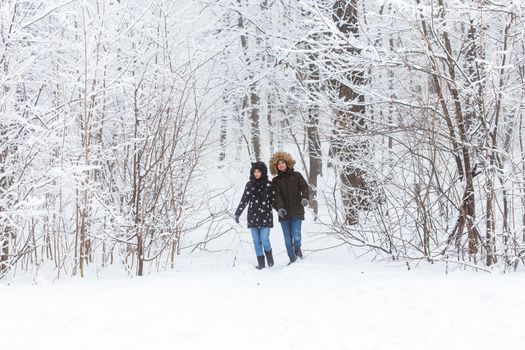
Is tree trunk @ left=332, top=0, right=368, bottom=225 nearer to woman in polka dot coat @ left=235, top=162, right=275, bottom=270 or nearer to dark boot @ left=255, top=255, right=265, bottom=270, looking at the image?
woman in polka dot coat @ left=235, top=162, right=275, bottom=270

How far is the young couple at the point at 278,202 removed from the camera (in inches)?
298

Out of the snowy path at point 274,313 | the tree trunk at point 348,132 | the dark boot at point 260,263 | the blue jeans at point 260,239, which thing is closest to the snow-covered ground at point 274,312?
the snowy path at point 274,313

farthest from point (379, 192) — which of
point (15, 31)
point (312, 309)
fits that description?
point (15, 31)

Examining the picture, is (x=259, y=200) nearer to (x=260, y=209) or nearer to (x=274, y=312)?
(x=260, y=209)

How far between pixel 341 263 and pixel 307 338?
2.83 metres

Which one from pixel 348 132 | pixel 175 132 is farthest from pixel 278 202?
pixel 175 132

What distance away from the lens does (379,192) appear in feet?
23.6

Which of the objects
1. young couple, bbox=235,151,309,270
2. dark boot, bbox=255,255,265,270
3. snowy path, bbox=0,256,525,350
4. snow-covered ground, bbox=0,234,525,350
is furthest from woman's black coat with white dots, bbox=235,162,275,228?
snowy path, bbox=0,256,525,350

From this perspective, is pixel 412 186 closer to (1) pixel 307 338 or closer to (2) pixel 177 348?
(1) pixel 307 338

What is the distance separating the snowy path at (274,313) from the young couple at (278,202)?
1491 mm

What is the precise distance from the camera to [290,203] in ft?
25.3

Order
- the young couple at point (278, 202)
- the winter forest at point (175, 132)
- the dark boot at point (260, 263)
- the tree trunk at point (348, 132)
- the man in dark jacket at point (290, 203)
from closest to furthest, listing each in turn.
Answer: the winter forest at point (175, 132) → the tree trunk at point (348, 132) → the dark boot at point (260, 263) → the young couple at point (278, 202) → the man in dark jacket at point (290, 203)

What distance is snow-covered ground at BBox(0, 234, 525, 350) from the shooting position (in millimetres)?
4234

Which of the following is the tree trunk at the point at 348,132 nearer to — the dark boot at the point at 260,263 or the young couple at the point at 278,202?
the young couple at the point at 278,202
